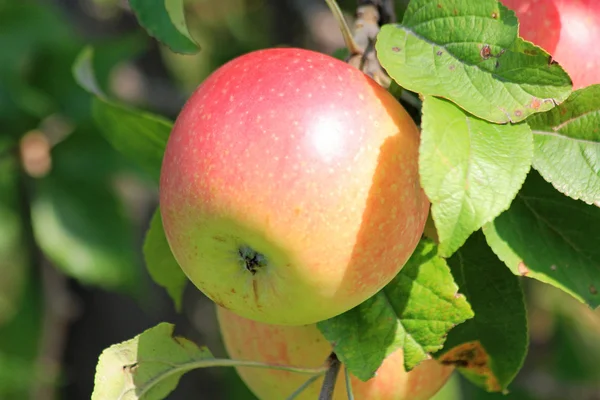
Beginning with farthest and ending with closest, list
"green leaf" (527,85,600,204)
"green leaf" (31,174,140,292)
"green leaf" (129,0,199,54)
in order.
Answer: "green leaf" (31,174,140,292), "green leaf" (129,0,199,54), "green leaf" (527,85,600,204)

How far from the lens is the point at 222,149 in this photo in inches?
28.0

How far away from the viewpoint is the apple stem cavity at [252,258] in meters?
0.73

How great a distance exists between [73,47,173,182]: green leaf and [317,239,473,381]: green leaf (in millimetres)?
352

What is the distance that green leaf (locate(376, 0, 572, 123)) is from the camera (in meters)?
0.74

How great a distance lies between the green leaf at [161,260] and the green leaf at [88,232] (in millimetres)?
712

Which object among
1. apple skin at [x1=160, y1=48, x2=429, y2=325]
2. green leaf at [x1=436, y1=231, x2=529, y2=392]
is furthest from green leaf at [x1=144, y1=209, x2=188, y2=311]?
green leaf at [x1=436, y1=231, x2=529, y2=392]

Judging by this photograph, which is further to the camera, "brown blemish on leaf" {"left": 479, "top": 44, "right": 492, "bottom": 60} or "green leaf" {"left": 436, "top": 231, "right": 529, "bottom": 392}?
"green leaf" {"left": 436, "top": 231, "right": 529, "bottom": 392}

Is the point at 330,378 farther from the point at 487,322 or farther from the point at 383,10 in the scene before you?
the point at 383,10

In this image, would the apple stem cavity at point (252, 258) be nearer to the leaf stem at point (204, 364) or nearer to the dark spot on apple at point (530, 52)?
the leaf stem at point (204, 364)

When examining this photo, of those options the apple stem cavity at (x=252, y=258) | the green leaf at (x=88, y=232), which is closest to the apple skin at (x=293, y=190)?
the apple stem cavity at (x=252, y=258)

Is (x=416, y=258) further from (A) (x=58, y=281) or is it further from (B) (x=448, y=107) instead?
(A) (x=58, y=281)

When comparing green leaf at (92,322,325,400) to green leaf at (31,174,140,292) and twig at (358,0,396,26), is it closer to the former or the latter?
twig at (358,0,396,26)

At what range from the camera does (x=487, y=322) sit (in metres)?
0.92

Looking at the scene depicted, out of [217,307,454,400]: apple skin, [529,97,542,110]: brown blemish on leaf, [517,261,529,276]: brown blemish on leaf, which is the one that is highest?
[529,97,542,110]: brown blemish on leaf
